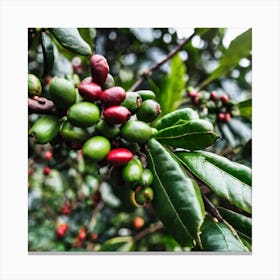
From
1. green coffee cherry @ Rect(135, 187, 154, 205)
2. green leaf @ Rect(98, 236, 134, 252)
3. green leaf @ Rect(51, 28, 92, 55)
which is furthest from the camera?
green leaf @ Rect(98, 236, 134, 252)

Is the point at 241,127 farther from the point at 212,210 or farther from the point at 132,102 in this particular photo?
the point at 132,102

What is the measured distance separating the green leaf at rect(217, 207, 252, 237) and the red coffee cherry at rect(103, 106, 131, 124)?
48 cm

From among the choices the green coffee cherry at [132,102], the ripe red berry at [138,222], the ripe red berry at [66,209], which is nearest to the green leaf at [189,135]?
the green coffee cherry at [132,102]

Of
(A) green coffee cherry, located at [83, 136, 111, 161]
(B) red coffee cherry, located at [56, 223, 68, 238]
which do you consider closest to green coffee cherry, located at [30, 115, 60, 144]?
(A) green coffee cherry, located at [83, 136, 111, 161]

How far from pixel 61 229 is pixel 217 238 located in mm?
1179

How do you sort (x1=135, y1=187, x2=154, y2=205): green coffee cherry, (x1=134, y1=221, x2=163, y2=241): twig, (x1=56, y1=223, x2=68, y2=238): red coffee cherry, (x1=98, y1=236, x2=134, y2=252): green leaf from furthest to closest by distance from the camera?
(x1=56, y1=223, x2=68, y2=238): red coffee cherry, (x1=134, y1=221, x2=163, y2=241): twig, (x1=98, y1=236, x2=134, y2=252): green leaf, (x1=135, y1=187, x2=154, y2=205): green coffee cherry

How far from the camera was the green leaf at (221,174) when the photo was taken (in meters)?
1.25

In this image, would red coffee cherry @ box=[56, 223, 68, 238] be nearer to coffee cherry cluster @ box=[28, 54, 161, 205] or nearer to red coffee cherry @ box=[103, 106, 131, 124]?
coffee cherry cluster @ box=[28, 54, 161, 205]

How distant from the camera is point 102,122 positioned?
117 centimetres

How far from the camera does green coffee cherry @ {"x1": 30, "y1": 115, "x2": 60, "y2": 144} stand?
117cm
